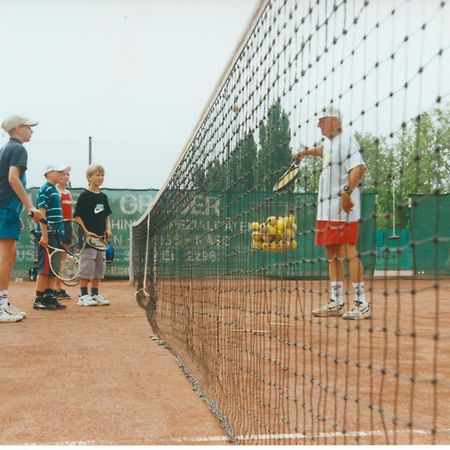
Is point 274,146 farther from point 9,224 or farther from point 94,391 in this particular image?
point 9,224

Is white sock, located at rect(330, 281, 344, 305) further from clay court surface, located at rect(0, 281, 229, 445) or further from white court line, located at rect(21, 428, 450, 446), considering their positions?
white court line, located at rect(21, 428, 450, 446)

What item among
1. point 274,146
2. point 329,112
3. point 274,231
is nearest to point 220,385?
point 274,231

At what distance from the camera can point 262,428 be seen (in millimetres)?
2014

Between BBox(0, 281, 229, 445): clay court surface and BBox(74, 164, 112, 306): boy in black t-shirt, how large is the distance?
4.38 feet

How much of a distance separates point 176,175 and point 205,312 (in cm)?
100

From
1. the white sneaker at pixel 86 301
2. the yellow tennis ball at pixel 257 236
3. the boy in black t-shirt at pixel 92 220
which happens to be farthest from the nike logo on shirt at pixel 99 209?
the yellow tennis ball at pixel 257 236

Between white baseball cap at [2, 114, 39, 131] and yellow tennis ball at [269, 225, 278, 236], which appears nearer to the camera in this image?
yellow tennis ball at [269, 225, 278, 236]

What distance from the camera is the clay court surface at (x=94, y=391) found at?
2016mm

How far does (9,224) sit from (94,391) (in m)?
2.25

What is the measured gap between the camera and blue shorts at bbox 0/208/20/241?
448cm

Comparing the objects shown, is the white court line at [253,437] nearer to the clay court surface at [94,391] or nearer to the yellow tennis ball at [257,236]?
the clay court surface at [94,391]

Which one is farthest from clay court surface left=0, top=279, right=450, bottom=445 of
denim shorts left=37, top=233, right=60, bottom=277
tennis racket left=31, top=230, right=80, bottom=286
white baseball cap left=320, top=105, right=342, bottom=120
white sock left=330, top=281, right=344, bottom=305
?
tennis racket left=31, top=230, right=80, bottom=286

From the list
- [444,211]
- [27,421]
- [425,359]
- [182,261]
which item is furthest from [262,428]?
[444,211]

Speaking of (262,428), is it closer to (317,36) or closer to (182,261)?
(317,36)
